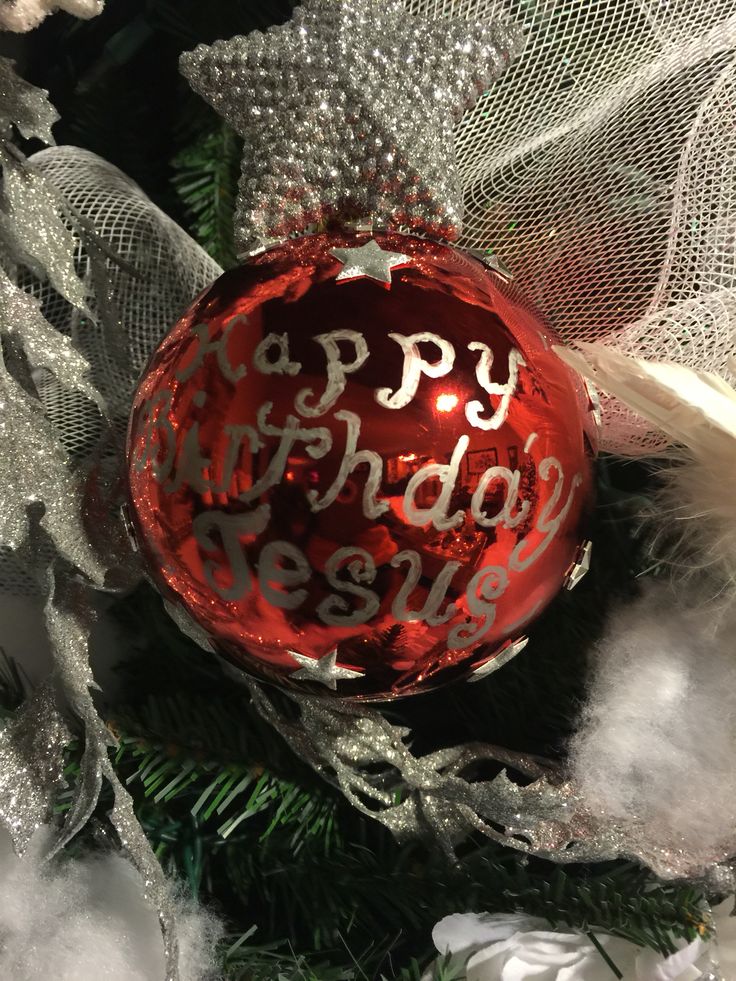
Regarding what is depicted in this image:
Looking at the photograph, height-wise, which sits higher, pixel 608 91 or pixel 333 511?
pixel 608 91

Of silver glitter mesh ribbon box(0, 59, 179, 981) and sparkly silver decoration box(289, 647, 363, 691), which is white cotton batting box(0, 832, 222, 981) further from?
sparkly silver decoration box(289, 647, 363, 691)

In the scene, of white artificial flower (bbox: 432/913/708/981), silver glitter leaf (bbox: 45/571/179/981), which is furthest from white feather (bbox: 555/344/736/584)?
silver glitter leaf (bbox: 45/571/179/981)

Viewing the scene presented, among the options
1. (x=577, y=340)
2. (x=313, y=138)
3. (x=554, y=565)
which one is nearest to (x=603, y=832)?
(x=554, y=565)

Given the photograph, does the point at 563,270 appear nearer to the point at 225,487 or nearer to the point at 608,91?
the point at 608,91

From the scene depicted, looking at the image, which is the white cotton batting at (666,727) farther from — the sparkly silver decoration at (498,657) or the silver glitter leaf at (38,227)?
the silver glitter leaf at (38,227)

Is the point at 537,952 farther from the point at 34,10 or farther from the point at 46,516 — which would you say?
the point at 34,10

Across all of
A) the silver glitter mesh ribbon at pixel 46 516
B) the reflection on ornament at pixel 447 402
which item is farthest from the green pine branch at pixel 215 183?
the reflection on ornament at pixel 447 402
